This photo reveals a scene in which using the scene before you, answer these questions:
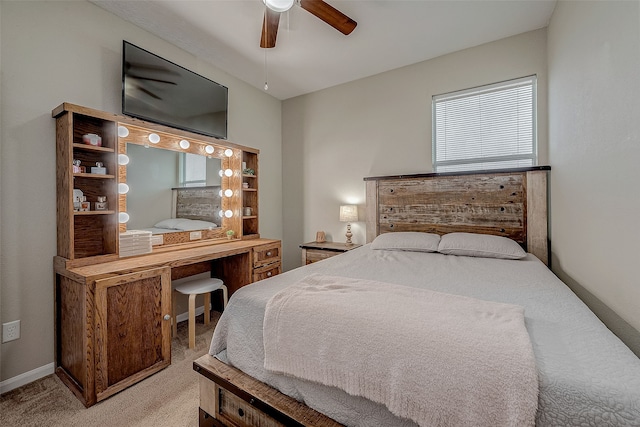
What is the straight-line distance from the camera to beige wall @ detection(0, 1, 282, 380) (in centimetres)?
170

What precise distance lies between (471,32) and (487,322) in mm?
2660

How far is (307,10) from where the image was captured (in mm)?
1747

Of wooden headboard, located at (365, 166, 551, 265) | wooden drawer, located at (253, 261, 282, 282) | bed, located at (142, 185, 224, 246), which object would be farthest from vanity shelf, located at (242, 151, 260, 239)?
wooden headboard, located at (365, 166, 551, 265)

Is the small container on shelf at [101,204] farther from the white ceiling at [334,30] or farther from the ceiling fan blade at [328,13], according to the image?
the ceiling fan blade at [328,13]

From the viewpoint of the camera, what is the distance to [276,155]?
3.91m

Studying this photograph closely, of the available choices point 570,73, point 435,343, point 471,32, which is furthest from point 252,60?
point 435,343

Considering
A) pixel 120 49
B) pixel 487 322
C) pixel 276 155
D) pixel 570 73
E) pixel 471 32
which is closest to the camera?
pixel 487 322

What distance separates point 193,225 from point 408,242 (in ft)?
6.96

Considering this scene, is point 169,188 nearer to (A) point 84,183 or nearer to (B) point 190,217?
(B) point 190,217

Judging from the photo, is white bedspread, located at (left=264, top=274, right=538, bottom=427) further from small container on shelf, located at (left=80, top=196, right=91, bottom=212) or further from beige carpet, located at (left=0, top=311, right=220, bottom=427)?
small container on shelf, located at (left=80, top=196, right=91, bottom=212)

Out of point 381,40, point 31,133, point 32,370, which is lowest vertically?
point 32,370

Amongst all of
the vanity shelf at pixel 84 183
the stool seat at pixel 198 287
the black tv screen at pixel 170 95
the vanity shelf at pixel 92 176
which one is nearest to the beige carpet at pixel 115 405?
the stool seat at pixel 198 287

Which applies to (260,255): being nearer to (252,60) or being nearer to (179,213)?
(179,213)

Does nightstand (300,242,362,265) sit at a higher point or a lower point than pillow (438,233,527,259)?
lower
